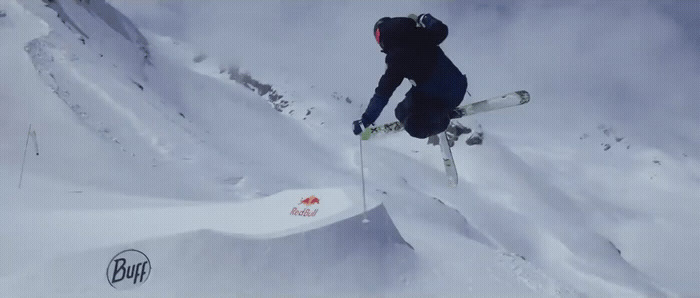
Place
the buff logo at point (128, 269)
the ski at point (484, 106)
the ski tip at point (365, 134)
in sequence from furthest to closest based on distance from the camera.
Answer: the buff logo at point (128, 269), the ski tip at point (365, 134), the ski at point (484, 106)

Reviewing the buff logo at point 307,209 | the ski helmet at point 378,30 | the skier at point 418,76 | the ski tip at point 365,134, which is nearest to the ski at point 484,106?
the ski tip at point 365,134

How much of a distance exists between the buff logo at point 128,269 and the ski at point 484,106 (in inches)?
211

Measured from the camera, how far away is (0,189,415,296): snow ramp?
803 cm

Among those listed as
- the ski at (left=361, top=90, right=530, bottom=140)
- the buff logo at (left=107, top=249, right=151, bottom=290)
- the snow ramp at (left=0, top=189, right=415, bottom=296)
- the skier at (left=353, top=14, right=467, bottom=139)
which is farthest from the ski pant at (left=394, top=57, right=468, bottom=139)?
the buff logo at (left=107, top=249, right=151, bottom=290)

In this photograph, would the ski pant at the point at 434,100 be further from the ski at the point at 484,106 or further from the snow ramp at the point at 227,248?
the snow ramp at the point at 227,248

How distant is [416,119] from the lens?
4.69m

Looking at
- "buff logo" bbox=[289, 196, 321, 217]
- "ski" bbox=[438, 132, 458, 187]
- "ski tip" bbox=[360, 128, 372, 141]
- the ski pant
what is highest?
"buff logo" bbox=[289, 196, 321, 217]

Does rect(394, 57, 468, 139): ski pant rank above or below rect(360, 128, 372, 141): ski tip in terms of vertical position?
below

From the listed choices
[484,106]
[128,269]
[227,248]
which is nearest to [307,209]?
[227,248]

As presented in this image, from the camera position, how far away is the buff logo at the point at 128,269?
26.1 feet

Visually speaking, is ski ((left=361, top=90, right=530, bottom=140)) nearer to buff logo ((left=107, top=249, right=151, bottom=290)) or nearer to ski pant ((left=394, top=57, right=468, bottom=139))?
ski pant ((left=394, top=57, right=468, bottom=139))

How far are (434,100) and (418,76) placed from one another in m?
0.40

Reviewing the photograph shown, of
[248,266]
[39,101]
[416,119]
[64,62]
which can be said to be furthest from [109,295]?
[64,62]

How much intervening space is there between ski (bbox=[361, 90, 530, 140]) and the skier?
21 cm
